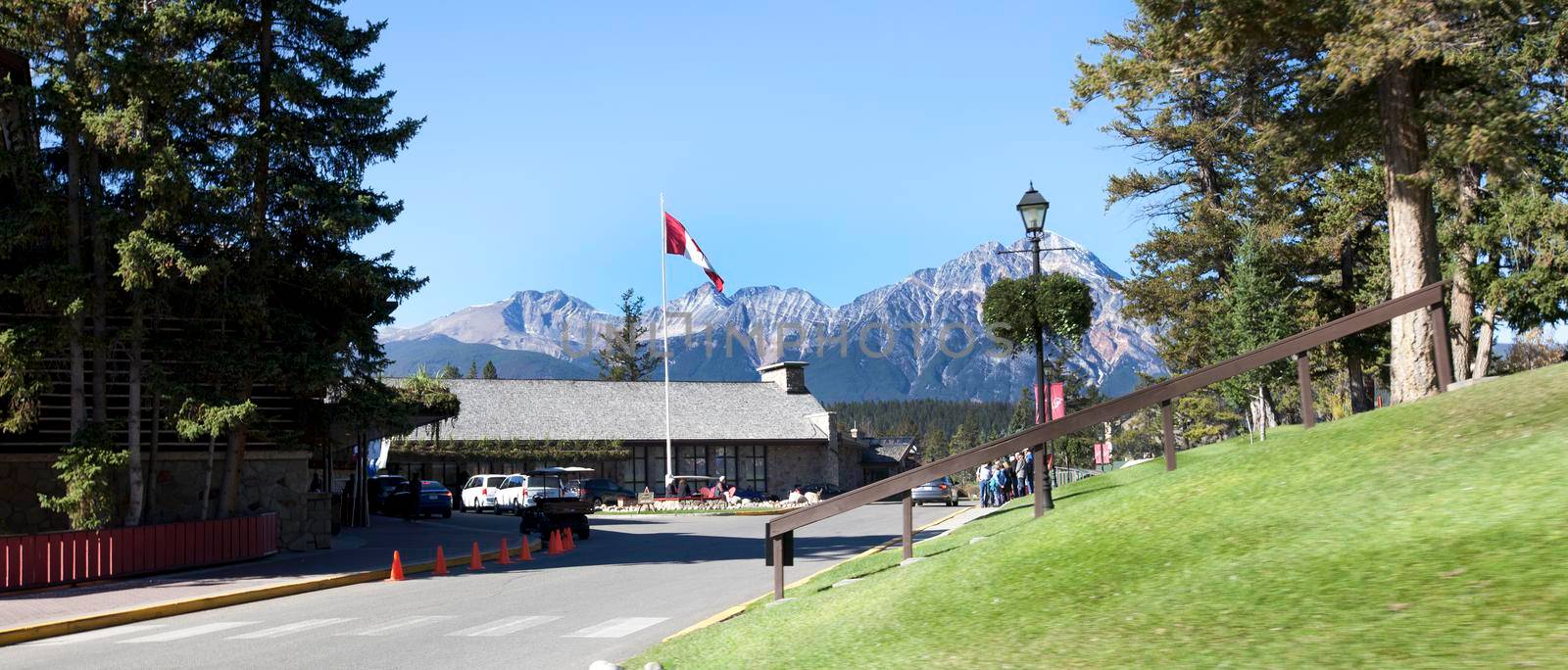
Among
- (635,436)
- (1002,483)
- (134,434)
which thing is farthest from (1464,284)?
(635,436)

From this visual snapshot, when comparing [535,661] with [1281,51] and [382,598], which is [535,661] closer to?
[382,598]

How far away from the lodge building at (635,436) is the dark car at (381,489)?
35.1ft

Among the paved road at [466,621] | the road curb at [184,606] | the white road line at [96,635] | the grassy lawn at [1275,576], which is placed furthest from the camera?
the road curb at [184,606]

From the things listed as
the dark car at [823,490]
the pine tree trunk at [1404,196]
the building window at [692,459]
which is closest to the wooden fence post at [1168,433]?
the pine tree trunk at [1404,196]

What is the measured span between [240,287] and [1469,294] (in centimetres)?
3304

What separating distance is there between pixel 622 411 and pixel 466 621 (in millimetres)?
49638

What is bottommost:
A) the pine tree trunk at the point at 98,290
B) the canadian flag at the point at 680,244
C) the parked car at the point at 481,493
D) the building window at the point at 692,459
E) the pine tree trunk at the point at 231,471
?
the parked car at the point at 481,493

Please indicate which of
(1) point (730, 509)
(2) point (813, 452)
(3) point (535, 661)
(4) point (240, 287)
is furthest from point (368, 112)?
(2) point (813, 452)

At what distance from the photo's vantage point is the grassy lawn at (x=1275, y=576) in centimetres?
623

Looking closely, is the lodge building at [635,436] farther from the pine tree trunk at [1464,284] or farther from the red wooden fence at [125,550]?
the red wooden fence at [125,550]

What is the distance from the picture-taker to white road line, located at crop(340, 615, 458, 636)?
42.9ft

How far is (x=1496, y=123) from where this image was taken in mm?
16688

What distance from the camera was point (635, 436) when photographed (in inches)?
2393

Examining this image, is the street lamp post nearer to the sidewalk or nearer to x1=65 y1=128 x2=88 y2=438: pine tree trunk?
the sidewalk
